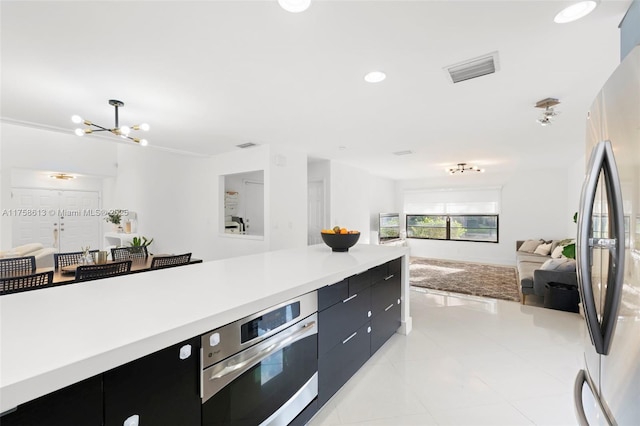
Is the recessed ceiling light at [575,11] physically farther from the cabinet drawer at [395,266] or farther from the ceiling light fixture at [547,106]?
the cabinet drawer at [395,266]

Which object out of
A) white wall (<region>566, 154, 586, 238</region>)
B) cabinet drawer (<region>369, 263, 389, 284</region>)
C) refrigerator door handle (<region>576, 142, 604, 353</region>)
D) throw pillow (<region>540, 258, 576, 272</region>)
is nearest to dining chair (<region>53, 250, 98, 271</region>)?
cabinet drawer (<region>369, 263, 389, 284</region>)

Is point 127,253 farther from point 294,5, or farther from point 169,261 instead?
point 294,5

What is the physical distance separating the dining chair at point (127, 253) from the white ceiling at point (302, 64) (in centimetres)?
167

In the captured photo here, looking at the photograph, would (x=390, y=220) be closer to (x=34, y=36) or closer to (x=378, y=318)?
(x=378, y=318)

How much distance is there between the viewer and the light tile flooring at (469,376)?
1.82m

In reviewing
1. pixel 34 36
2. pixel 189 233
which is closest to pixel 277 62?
pixel 34 36

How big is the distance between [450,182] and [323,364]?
7560 millimetres

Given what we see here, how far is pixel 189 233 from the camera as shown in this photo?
5.99 m

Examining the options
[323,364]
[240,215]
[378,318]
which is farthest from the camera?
[240,215]

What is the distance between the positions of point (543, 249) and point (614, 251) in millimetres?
6747

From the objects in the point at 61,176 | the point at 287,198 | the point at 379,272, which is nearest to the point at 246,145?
the point at 287,198

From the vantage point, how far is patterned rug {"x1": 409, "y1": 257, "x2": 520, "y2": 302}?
467 cm

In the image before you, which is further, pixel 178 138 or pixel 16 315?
pixel 178 138

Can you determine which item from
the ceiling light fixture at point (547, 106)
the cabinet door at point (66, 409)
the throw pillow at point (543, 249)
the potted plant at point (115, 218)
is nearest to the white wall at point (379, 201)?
the throw pillow at point (543, 249)
